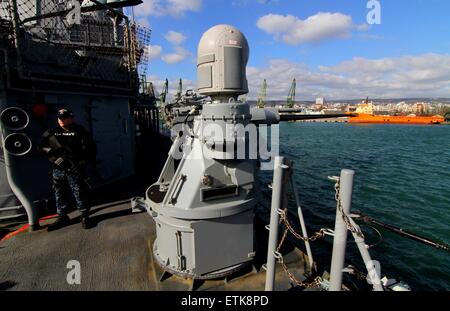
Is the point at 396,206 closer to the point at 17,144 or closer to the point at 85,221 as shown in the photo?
the point at 85,221

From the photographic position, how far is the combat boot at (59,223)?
16.6ft

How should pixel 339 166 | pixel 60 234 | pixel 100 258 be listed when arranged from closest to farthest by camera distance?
pixel 100 258 < pixel 60 234 < pixel 339 166

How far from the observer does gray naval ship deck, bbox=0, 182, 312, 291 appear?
355 cm

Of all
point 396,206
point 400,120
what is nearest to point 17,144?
point 396,206

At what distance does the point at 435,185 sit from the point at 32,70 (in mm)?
17562

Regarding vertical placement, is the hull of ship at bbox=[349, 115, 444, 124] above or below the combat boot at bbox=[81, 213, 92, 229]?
above

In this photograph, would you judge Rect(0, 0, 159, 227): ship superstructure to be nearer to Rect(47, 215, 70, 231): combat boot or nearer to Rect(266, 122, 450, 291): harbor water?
Rect(47, 215, 70, 231): combat boot

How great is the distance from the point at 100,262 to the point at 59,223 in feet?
5.70

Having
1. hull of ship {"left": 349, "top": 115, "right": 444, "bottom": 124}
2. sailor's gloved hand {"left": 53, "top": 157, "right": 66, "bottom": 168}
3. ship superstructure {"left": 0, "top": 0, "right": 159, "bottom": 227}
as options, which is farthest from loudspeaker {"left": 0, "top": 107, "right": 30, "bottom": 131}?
hull of ship {"left": 349, "top": 115, "right": 444, "bottom": 124}

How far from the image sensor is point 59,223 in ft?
17.0

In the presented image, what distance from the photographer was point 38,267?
393cm

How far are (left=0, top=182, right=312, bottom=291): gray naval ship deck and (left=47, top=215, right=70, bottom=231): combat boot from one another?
0.11 meters
